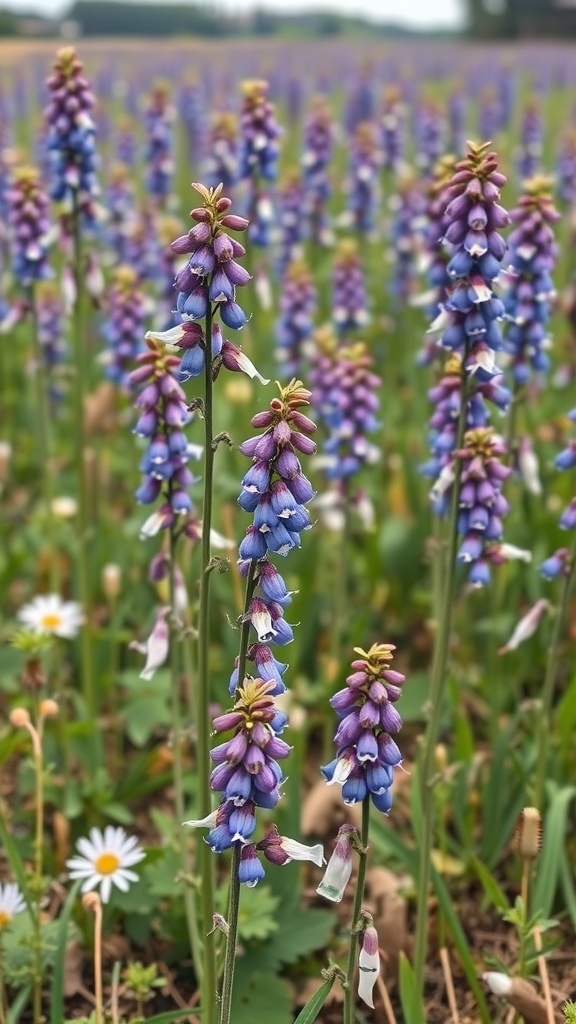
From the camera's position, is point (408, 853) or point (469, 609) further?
point (469, 609)

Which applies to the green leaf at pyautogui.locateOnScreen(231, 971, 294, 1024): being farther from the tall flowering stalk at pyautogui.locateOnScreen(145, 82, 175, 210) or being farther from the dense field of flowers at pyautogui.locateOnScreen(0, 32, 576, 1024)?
the tall flowering stalk at pyautogui.locateOnScreen(145, 82, 175, 210)

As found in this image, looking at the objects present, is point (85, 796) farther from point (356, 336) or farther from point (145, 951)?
point (356, 336)

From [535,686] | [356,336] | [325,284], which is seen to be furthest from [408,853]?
[325,284]

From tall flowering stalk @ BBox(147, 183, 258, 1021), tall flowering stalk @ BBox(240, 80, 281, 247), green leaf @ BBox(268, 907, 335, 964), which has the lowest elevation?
green leaf @ BBox(268, 907, 335, 964)

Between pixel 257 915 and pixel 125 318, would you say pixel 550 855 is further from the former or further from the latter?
pixel 125 318

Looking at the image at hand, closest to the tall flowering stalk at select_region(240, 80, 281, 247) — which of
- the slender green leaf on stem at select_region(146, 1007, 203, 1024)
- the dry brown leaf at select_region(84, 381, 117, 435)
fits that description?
the dry brown leaf at select_region(84, 381, 117, 435)
